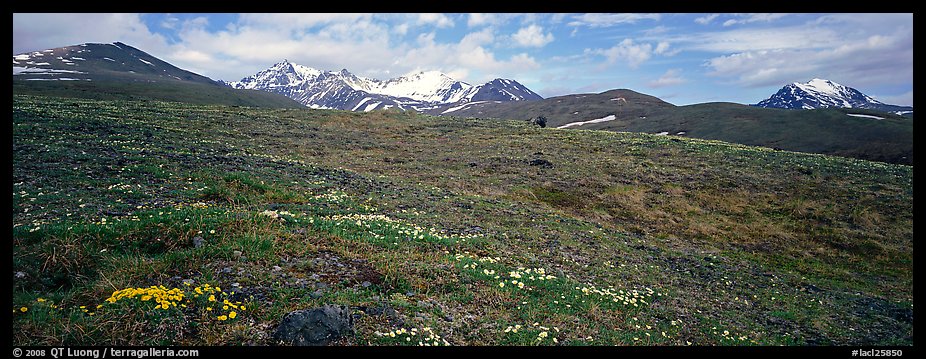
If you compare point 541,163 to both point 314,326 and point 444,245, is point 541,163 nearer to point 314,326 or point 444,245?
point 444,245

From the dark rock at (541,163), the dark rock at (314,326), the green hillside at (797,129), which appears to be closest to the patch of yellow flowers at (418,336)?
the dark rock at (314,326)

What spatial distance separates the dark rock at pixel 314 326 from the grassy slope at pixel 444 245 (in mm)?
387

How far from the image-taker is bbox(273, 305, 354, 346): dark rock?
7613 millimetres

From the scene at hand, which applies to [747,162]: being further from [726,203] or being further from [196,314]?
[196,314]

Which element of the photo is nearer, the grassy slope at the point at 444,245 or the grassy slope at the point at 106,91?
the grassy slope at the point at 444,245

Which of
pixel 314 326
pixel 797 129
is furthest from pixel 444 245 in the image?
pixel 797 129

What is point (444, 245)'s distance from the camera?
15.0m

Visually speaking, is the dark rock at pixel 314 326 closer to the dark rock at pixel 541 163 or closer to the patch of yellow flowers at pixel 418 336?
the patch of yellow flowers at pixel 418 336

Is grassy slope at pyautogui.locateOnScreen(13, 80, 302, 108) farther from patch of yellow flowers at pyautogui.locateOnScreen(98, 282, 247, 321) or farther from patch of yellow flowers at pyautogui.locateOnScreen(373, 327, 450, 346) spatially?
patch of yellow flowers at pyautogui.locateOnScreen(373, 327, 450, 346)

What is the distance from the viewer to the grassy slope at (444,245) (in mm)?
9141

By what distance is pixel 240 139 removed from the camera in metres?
40.2

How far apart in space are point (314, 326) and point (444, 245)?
7.48m

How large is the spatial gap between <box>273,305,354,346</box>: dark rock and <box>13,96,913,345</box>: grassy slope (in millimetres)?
387
